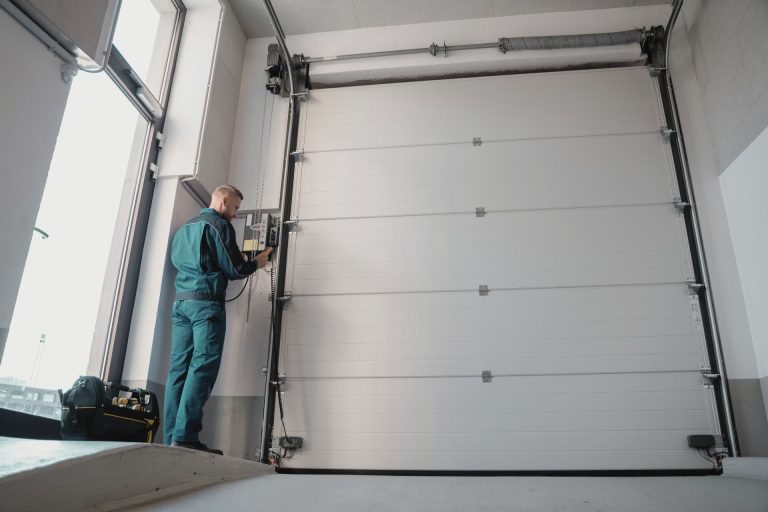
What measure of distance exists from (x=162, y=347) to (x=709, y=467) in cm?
436

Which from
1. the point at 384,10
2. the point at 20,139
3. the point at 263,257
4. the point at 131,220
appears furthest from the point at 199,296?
the point at 384,10

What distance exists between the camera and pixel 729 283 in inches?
186

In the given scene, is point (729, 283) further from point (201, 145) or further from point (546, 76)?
point (201, 145)

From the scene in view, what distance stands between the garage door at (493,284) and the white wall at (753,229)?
41 centimetres

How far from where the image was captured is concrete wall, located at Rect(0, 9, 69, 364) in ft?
10.3

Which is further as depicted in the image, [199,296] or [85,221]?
[199,296]

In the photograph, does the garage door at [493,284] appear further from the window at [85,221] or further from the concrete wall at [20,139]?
the concrete wall at [20,139]

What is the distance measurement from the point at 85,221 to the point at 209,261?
2.97 feet

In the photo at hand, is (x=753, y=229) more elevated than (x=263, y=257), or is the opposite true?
(x=753, y=229)

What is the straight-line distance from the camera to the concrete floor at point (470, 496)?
2148mm

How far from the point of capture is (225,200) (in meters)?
4.55

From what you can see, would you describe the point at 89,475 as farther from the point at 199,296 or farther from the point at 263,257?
the point at 263,257

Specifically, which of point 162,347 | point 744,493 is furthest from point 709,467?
point 162,347

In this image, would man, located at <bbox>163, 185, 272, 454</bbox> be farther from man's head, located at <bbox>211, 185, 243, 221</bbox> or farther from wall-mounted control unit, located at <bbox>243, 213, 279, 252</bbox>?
wall-mounted control unit, located at <bbox>243, 213, 279, 252</bbox>
